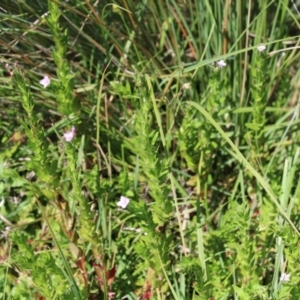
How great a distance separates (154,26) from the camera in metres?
2.00

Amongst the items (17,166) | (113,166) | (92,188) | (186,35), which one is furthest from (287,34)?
(17,166)

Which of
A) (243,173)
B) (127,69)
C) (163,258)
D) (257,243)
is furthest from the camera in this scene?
(127,69)

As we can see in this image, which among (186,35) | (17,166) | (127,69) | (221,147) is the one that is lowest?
(17,166)

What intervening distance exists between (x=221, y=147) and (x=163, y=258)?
46 cm

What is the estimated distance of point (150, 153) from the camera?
1386 millimetres

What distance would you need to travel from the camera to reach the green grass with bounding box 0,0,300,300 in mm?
1510

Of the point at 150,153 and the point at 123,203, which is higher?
the point at 150,153

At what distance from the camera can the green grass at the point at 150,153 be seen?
151 cm

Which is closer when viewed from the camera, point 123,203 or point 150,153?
point 150,153

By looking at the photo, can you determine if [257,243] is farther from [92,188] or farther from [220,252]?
[92,188]

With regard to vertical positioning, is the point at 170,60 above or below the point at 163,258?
above

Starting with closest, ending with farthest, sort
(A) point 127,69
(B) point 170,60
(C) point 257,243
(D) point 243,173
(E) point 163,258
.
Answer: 1. (E) point 163,258
2. (C) point 257,243
3. (D) point 243,173
4. (A) point 127,69
5. (B) point 170,60

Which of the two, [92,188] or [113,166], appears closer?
[92,188]

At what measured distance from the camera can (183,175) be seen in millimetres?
1848
